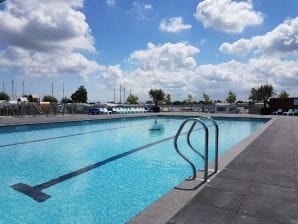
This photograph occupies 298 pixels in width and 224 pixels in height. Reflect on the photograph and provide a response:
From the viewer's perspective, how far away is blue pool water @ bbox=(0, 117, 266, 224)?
12.4 ft

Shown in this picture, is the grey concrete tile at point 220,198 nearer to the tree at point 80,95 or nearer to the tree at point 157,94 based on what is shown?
the tree at point 157,94

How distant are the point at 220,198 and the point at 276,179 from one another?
4.27ft

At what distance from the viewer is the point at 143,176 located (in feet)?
18.5

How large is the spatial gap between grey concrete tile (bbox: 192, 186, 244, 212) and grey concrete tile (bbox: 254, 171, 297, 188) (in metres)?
0.79

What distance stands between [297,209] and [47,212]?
11.1ft

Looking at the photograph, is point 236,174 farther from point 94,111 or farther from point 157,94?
point 157,94

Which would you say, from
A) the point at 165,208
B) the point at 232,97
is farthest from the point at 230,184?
the point at 232,97

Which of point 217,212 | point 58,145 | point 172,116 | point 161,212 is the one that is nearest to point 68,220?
point 161,212

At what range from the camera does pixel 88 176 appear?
5504 millimetres

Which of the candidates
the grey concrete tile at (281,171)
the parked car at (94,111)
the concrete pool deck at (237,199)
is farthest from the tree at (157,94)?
the grey concrete tile at (281,171)

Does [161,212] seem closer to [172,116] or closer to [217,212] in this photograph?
[217,212]

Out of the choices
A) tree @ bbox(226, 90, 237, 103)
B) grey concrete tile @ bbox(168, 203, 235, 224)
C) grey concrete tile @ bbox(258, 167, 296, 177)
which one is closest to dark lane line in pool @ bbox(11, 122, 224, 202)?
grey concrete tile @ bbox(168, 203, 235, 224)

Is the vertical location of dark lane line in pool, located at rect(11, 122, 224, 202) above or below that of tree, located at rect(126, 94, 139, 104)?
below

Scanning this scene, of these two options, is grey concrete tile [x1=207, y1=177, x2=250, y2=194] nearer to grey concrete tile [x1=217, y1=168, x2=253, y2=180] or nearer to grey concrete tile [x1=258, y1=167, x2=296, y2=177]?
grey concrete tile [x1=217, y1=168, x2=253, y2=180]
